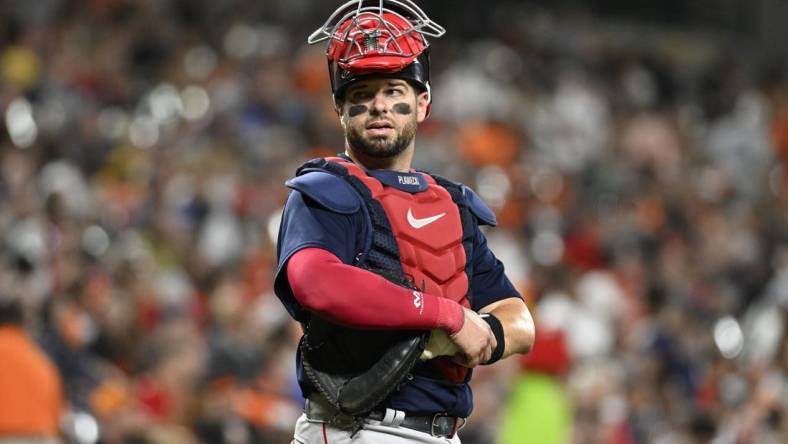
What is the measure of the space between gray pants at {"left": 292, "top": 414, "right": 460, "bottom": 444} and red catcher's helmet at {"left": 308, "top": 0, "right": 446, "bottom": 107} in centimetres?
77

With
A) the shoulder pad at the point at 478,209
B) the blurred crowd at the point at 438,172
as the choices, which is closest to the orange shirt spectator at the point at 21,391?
the blurred crowd at the point at 438,172

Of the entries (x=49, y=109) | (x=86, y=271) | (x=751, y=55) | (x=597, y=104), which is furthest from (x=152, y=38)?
(x=751, y=55)

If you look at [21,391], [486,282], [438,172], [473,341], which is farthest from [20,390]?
[438,172]

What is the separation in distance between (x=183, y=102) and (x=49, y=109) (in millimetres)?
1429

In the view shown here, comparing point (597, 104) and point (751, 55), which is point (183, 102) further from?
point (751, 55)

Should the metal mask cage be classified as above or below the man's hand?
above

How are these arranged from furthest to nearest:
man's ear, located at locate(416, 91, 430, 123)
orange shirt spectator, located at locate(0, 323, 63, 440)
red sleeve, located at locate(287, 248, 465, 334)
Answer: orange shirt spectator, located at locate(0, 323, 63, 440)
man's ear, located at locate(416, 91, 430, 123)
red sleeve, located at locate(287, 248, 465, 334)

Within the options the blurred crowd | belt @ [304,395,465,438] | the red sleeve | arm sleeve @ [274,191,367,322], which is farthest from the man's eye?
the blurred crowd

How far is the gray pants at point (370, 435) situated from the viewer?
3.00 metres

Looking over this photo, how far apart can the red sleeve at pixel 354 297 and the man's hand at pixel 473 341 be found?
8cm

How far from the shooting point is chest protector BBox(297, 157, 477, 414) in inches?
116

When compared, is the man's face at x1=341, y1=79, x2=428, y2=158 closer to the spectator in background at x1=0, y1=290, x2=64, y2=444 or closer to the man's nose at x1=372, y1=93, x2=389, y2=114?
the man's nose at x1=372, y1=93, x2=389, y2=114

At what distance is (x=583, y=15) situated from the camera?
16594 mm

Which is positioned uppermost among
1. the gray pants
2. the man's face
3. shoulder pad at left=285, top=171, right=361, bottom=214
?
the man's face
